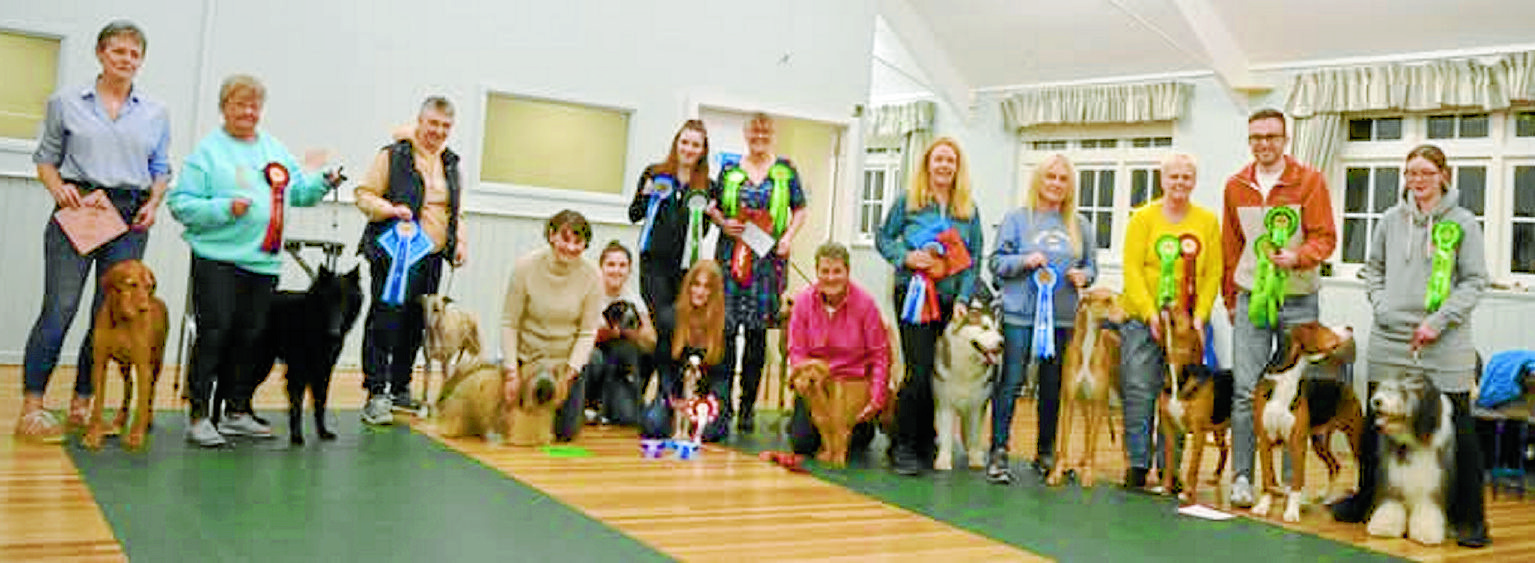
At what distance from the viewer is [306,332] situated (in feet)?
12.4

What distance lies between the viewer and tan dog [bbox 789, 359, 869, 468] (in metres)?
4.18

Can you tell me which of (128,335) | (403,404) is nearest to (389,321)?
(403,404)

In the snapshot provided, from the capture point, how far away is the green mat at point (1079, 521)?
309cm

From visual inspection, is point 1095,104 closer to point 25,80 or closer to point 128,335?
point 25,80

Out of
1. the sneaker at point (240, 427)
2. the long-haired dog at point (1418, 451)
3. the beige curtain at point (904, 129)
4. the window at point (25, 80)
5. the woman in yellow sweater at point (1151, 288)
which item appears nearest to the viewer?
the long-haired dog at point (1418, 451)

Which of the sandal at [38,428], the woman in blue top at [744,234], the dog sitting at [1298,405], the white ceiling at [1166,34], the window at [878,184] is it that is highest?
the white ceiling at [1166,34]

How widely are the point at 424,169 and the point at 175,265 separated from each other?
8.42ft

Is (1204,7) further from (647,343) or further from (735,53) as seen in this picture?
(647,343)

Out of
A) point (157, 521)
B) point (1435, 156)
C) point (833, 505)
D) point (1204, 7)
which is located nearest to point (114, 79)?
point (157, 521)

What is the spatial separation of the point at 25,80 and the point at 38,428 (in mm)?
3338

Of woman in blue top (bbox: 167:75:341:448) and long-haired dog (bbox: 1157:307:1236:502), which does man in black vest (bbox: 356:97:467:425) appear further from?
long-haired dog (bbox: 1157:307:1236:502)

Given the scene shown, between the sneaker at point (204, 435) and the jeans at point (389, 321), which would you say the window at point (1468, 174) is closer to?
the jeans at point (389, 321)

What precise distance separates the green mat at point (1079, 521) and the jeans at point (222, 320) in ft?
6.31

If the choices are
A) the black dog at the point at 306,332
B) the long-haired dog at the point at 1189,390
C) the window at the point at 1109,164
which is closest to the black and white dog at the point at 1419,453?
the long-haired dog at the point at 1189,390
